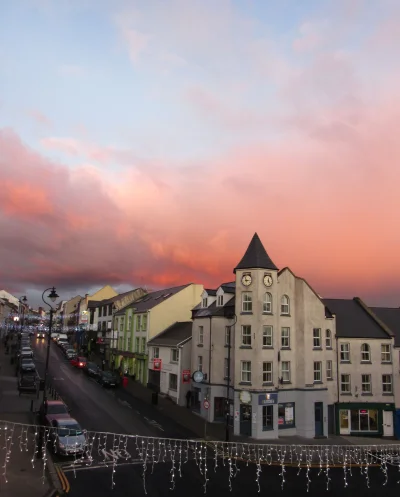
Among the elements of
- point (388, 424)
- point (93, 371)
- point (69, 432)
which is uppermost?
point (93, 371)

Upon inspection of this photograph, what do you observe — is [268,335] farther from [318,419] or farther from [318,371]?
[318,419]

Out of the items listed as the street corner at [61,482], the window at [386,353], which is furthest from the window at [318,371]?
the street corner at [61,482]

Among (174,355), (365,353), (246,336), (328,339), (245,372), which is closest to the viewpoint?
(245,372)

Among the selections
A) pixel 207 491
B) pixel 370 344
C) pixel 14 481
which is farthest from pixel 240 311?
pixel 14 481

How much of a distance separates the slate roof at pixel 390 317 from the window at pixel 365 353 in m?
3.52

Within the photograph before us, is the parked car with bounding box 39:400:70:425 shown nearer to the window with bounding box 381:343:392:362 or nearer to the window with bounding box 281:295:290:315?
the window with bounding box 281:295:290:315

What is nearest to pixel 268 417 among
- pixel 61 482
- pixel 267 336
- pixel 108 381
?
pixel 267 336

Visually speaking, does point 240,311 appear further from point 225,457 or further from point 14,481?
point 14,481

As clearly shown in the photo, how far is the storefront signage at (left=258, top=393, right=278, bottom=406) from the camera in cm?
3388

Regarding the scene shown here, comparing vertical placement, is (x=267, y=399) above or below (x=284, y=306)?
below

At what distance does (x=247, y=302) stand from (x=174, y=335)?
16918 mm

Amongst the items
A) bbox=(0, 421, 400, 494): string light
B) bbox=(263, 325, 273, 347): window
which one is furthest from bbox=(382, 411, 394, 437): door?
bbox=(263, 325, 273, 347): window

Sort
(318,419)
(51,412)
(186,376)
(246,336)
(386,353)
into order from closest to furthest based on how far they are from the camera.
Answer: (51,412)
(246,336)
(318,419)
(386,353)
(186,376)

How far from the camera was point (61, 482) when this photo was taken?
20.2m
